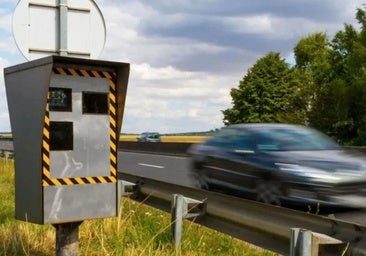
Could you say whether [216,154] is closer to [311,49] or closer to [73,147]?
[73,147]

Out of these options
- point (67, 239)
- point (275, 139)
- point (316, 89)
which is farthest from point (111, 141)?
point (316, 89)

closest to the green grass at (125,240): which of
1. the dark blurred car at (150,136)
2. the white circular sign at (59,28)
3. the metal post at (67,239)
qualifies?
the metal post at (67,239)

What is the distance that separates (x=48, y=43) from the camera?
5820mm

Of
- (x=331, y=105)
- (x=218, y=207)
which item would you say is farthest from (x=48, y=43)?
(x=331, y=105)

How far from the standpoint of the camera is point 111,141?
4719mm

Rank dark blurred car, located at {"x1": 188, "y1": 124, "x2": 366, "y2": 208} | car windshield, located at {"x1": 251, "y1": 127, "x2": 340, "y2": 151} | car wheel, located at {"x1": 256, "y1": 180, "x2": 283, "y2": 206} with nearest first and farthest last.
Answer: dark blurred car, located at {"x1": 188, "y1": 124, "x2": 366, "y2": 208} < car wheel, located at {"x1": 256, "y1": 180, "x2": 283, "y2": 206} < car windshield, located at {"x1": 251, "y1": 127, "x2": 340, "y2": 151}

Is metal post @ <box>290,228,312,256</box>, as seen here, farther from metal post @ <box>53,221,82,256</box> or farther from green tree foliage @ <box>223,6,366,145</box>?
green tree foliage @ <box>223,6,366,145</box>

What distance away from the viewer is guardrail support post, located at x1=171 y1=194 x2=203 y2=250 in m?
6.07

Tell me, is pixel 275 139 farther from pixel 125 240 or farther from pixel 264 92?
pixel 264 92

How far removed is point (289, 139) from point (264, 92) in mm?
62918

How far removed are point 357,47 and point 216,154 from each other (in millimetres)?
36621

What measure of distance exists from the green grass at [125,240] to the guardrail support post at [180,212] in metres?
0.09

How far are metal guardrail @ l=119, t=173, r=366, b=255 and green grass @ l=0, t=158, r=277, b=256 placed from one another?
0.34 m

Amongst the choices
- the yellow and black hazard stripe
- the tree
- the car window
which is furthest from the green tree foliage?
the yellow and black hazard stripe
